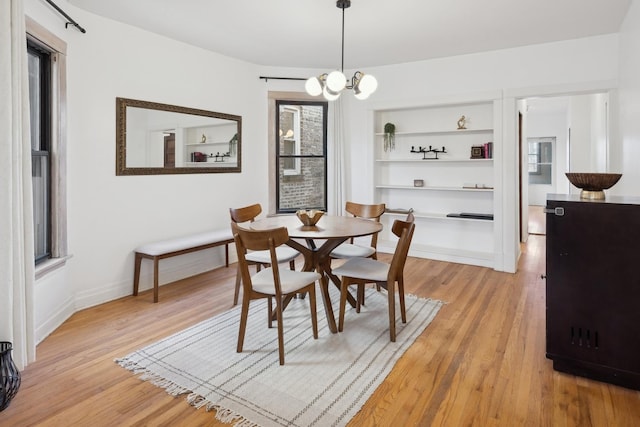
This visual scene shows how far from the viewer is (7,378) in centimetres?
194

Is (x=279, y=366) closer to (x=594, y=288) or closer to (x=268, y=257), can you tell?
(x=268, y=257)

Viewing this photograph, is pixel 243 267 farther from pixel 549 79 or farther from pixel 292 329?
pixel 549 79

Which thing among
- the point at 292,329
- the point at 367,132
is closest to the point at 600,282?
the point at 292,329

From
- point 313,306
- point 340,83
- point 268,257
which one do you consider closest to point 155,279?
point 268,257

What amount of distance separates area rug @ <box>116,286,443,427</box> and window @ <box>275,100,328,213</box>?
263cm

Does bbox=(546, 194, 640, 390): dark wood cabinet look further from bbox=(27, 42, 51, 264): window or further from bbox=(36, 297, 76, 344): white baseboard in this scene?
bbox=(27, 42, 51, 264): window

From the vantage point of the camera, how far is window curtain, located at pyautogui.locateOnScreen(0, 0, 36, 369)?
203 cm

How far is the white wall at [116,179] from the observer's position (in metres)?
3.25

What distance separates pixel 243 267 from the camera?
2.51m

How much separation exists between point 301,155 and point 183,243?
236 cm

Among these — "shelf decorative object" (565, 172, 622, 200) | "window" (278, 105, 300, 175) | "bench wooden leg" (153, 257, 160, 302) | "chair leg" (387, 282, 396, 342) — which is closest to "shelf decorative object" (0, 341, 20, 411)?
"bench wooden leg" (153, 257, 160, 302)

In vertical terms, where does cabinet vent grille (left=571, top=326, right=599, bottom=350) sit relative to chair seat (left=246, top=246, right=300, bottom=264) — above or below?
below

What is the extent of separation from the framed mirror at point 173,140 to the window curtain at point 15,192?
1521 millimetres

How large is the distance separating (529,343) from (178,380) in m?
2.35
